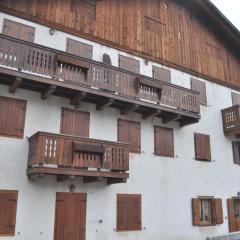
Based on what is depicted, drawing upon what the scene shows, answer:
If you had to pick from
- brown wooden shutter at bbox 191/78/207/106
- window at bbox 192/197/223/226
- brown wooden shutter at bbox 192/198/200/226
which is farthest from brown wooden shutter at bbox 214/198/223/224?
brown wooden shutter at bbox 191/78/207/106

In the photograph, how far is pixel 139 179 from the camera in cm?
1537

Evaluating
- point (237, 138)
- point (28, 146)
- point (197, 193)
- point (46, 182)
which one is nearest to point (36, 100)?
point (28, 146)

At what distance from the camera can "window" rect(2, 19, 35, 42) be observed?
1402 cm

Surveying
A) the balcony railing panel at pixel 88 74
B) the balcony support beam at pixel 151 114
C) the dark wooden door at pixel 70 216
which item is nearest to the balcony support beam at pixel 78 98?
the balcony railing panel at pixel 88 74

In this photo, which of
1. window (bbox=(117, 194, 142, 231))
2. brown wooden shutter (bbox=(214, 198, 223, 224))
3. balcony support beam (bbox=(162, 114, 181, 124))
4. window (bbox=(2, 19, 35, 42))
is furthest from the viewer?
brown wooden shutter (bbox=(214, 198, 223, 224))

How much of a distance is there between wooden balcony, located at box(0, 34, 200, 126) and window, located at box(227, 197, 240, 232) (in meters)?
5.48

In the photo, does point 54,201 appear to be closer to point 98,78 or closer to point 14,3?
point 98,78

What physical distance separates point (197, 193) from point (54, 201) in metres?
7.96

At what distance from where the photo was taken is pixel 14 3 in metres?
14.5

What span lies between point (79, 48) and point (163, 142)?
613 cm

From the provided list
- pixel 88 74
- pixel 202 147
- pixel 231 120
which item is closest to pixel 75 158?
pixel 88 74

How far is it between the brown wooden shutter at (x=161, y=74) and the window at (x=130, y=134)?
3577mm

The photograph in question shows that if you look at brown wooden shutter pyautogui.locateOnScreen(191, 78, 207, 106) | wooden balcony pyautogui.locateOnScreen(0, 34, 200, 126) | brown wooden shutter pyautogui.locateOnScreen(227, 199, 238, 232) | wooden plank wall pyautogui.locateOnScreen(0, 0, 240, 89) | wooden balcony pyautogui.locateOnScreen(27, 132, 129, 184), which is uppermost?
wooden plank wall pyautogui.locateOnScreen(0, 0, 240, 89)

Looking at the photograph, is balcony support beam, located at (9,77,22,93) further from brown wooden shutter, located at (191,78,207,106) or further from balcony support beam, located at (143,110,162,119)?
brown wooden shutter, located at (191,78,207,106)
